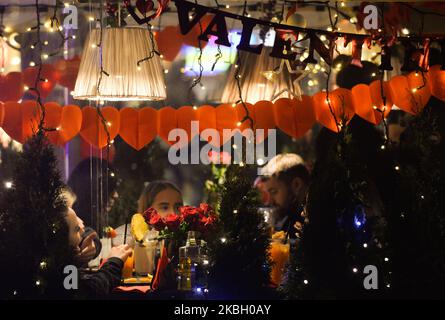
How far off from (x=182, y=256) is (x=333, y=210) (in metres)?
0.79

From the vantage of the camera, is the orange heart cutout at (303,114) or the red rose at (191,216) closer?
the red rose at (191,216)

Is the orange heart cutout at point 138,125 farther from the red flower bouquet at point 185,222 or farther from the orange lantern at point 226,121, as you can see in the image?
the red flower bouquet at point 185,222

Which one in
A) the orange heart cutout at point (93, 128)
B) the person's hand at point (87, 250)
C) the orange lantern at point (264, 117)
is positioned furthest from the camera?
the orange lantern at point (264, 117)

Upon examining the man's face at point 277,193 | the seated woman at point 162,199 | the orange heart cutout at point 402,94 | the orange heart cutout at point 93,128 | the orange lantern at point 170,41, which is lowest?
the seated woman at point 162,199

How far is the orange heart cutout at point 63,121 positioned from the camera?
4.56m

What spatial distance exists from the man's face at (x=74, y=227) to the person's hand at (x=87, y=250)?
0.04 m

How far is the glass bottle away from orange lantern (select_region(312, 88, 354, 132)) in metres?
1.12

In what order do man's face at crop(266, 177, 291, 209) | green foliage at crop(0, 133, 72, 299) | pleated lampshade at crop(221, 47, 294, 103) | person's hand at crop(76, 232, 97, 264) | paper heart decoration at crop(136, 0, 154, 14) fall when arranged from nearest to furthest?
1. green foliage at crop(0, 133, 72, 299)
2. paper heart decoration at crop(136, 0, 154, 14)
3. person's hand at crop(76, 232, 97, 264)
4. pleated lampshade at crop(221, 47, 294, 103)
5. man's face at crop(266, 177, 291, 209)

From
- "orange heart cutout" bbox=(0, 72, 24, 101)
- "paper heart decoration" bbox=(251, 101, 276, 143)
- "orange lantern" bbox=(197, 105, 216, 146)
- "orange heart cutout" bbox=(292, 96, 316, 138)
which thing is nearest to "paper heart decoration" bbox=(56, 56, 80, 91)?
"orange heart cutout" bbox=(0, 72, 24, 101)

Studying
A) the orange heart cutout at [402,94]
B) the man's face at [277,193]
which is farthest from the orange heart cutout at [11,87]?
the orange heart cutout at [402,94]

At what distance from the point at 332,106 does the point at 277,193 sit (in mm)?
1435

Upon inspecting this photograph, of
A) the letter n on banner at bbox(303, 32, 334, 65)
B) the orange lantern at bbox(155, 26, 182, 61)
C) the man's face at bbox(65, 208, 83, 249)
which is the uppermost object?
the orange lantern at bbox(155, 26, 182, 61)

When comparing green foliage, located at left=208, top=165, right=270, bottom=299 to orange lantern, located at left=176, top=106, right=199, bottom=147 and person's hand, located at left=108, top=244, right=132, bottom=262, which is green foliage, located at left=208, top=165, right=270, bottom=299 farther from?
orange lantern, located at left=176, top=106, right=199, bottom=147

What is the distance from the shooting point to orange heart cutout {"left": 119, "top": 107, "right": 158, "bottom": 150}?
487cm
